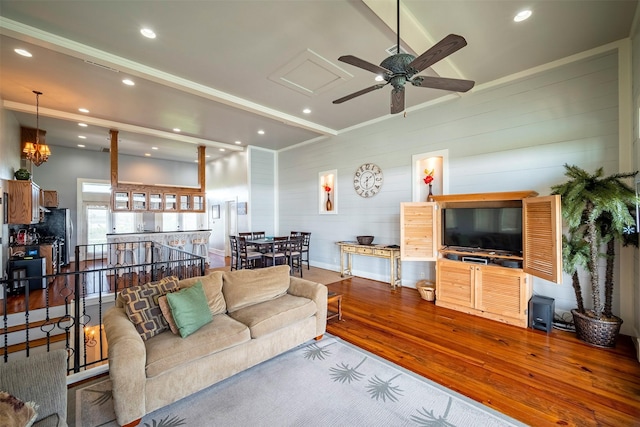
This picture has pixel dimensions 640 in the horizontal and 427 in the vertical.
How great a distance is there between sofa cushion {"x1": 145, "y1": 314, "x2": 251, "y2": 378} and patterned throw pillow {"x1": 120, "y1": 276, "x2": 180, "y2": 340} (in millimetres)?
81

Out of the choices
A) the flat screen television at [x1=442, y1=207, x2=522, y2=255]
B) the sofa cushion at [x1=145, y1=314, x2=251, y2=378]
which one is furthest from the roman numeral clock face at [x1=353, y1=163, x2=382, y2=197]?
the sofa cushion at [x1=145, y1=314, x2=251, y2=378]

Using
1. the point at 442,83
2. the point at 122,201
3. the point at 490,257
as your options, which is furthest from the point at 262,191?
the point at 442,83

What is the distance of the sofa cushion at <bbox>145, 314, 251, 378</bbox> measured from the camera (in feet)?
6.76

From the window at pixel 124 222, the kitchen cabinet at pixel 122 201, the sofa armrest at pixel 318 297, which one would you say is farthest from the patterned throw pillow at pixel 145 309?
the window at pixel 124 222

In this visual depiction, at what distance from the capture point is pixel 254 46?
3365 millimetres

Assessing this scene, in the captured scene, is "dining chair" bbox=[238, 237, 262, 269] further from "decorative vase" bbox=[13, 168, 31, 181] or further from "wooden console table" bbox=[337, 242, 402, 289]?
"decorative vase" bbox=[13, 168, 31, 181]

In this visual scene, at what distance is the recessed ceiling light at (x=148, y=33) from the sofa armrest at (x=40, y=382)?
330cm

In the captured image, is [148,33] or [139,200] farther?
[139,200]

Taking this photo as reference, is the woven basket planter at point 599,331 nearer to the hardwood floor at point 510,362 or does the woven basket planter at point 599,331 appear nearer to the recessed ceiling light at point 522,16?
the hardwood floor at point 510,362

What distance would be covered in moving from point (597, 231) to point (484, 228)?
1.23 m

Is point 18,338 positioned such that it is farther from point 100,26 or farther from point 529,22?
point 529,22

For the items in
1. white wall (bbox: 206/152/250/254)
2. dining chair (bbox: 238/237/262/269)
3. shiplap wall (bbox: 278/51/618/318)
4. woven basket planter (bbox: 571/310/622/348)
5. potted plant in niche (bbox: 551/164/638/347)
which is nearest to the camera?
potted plant in niche (bbox: 551/164/638/347)

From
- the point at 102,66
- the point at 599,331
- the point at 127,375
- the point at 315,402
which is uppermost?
the point at 102,66

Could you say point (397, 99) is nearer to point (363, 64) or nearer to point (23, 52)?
point (363, 64)
